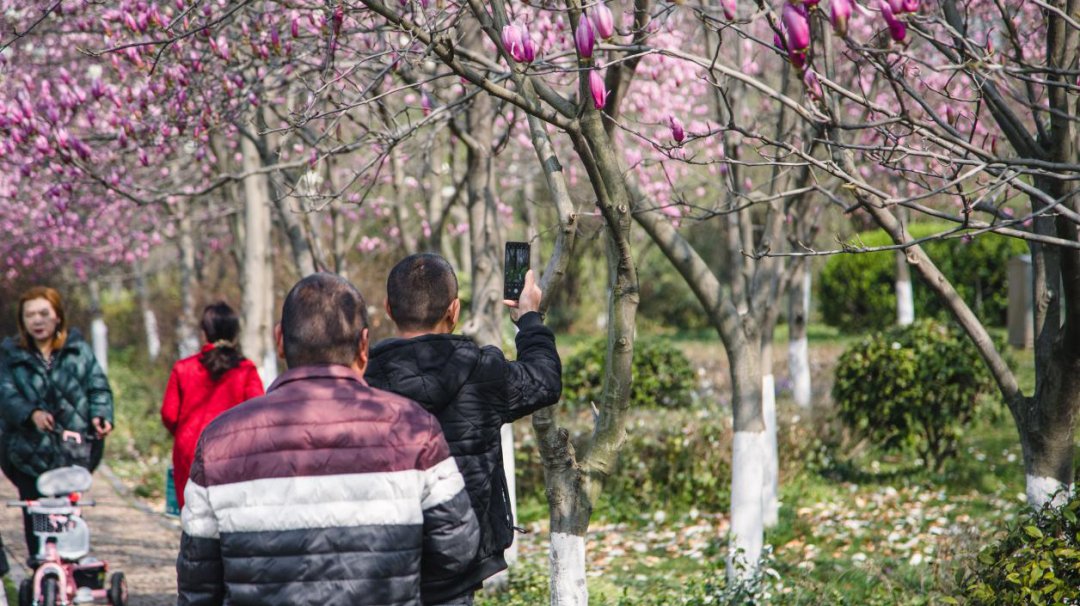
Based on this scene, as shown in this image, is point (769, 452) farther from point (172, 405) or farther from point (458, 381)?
point (458, 381)

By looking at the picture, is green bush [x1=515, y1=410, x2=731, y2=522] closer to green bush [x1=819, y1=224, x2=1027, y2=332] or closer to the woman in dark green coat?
the woman in dark green coat

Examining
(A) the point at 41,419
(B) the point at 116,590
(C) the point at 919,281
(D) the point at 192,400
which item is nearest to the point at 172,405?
(D) the point at 192,400

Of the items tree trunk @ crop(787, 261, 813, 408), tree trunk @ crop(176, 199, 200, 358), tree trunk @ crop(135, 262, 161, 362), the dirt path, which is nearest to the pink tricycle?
the dirt path

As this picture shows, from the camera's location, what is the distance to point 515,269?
138 inches

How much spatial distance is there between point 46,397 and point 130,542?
2.87 metres

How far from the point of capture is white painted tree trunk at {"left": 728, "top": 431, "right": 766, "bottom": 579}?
5.77m

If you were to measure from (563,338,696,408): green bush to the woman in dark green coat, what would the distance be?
548 centimetres

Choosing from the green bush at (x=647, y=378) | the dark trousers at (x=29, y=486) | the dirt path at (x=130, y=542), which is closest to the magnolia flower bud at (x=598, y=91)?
the dark trousers at (x=29, y=486)

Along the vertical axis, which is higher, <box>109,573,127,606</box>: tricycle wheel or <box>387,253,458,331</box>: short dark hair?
<box>387,253,458,331</box>: short dark hair

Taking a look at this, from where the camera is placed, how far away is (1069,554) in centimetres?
350

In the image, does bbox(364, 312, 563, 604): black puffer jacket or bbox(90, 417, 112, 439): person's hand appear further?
bbox(90, 417, 112, 439): person's hand

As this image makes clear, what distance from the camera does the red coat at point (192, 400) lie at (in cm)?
564

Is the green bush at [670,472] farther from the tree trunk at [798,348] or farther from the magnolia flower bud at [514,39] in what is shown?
the magnolia flower bud at [514,39]

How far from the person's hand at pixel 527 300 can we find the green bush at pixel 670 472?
5.10m
